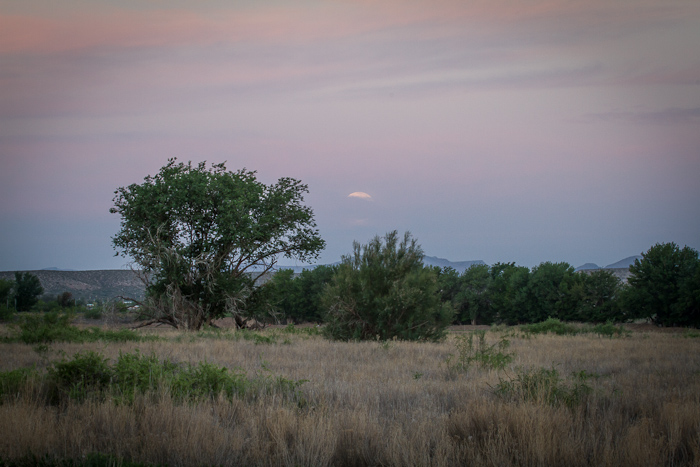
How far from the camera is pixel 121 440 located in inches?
213

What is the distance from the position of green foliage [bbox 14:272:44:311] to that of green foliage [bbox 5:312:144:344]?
47.5 meters

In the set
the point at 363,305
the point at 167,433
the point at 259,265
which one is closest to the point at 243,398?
the point at 167,433

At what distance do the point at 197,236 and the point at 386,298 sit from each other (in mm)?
13108

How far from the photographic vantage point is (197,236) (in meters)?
28.0

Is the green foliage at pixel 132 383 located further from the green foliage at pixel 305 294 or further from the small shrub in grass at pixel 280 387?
the green foliage at pixel 305 294

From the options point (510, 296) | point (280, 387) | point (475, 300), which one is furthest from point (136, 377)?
point (475, 300)

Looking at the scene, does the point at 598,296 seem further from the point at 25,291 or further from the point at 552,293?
the point at 25,291

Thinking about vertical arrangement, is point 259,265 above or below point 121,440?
above

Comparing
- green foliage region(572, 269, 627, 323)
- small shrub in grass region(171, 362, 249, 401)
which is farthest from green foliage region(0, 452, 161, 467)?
green foliage region(572, 269, 627, 323)

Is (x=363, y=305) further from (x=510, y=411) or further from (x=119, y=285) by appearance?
(x=119, y=285)

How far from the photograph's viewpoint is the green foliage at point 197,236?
2641 cm

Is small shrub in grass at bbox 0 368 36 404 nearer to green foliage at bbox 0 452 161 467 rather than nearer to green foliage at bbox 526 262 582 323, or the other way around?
green foliage at bbox 0 452 161 467

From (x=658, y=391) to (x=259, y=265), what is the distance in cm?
2409

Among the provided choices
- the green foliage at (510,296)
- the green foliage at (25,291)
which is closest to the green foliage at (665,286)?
the green foliage at (510,296)
